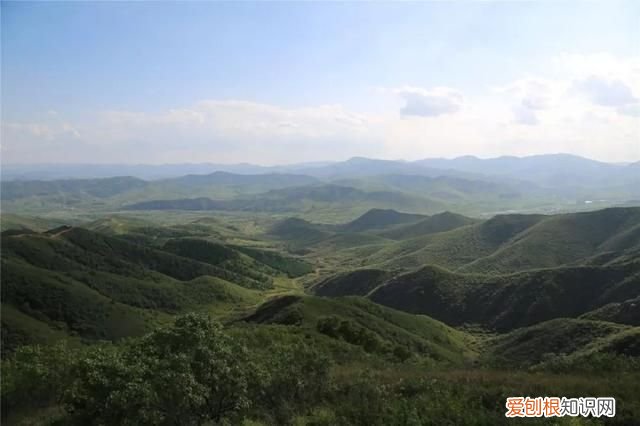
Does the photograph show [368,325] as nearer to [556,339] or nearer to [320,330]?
[320,330]

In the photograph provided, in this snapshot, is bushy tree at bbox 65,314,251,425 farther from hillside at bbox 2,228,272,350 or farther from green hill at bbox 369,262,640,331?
green hill at bbox 369,262,640,331

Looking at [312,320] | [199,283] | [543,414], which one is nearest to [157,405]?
[543,414]

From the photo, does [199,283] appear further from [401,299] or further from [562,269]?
[562,269]

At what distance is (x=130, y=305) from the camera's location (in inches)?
4205

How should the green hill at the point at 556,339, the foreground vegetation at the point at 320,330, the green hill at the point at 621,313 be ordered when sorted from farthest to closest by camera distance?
the green hill at the point at 621,313
the green hill at the point at 556,339
the foreground vegetation at the point at 320,330

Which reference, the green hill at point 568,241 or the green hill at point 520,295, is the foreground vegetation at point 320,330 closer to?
the green hill at point 520,295

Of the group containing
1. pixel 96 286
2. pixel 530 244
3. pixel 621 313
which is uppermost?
pixel 530 244

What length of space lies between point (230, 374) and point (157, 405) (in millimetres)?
3183

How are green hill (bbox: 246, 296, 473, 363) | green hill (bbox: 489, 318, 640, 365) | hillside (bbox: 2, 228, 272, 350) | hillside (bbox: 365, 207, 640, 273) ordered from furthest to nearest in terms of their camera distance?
hillside (bbox: 365, 207, 640, 273), hillside (bbox: 2, 228, 272, 350), green hill (bbox: 489, 318, 640, 365), green hill (bbox: 246, 296, 473, 363)

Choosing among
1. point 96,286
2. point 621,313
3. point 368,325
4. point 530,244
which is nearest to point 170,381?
point 368,325

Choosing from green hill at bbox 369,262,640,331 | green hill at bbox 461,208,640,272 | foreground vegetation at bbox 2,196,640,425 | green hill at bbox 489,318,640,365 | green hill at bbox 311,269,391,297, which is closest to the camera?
foreground vegetation at bbox 2,196,640,425

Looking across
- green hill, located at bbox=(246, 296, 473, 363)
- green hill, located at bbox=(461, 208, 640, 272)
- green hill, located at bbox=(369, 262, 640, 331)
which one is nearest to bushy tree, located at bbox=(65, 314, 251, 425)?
green hill, located at bbox=(246, 296, 473, 363)

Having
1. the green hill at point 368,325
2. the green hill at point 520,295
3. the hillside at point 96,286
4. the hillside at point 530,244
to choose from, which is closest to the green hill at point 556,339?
the green hill at point 368,325

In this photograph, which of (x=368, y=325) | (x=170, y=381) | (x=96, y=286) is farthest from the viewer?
(x=96, y=286)
